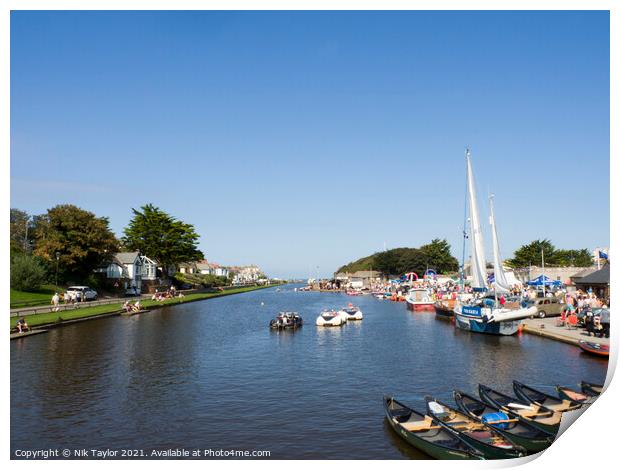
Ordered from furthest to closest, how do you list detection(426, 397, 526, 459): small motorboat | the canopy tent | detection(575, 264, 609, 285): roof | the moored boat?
the moored boat
the canopy tent
detection(575, 264, 609, 285): roof
detection(426, 397, 526, 459): small motorboat

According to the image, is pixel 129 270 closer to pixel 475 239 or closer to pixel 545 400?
pixel 475 239

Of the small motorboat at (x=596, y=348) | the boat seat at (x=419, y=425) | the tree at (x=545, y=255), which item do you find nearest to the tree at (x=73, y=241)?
the boat seat at (x=419, y=425)

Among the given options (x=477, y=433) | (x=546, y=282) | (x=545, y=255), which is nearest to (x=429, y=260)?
(x=545, y=255)

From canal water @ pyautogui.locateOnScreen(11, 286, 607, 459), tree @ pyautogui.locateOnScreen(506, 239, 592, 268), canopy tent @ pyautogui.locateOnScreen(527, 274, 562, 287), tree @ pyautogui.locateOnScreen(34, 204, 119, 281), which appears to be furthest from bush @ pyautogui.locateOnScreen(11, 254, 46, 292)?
tree @ pyautogui.locateOnScreen(506, 239, 592, 268)

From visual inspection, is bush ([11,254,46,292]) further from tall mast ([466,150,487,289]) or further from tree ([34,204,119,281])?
tall mast ([466,150,487,289])

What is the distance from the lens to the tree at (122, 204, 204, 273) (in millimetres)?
118875

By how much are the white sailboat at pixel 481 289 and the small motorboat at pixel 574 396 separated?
24.1m

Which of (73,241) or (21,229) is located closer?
(73,241)

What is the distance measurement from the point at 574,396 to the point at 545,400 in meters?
1.53

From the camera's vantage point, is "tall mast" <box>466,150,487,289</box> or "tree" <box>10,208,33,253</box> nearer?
"tall mast" <box>466,150,487,289</box>

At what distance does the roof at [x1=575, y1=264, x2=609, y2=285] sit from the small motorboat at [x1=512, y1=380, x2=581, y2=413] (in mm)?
36018

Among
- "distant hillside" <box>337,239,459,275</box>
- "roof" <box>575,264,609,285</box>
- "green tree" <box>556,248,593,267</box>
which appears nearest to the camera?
"roof" <box>575,264,609,285</box>

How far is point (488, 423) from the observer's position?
1867cm

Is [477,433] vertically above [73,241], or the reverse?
[73,241]
